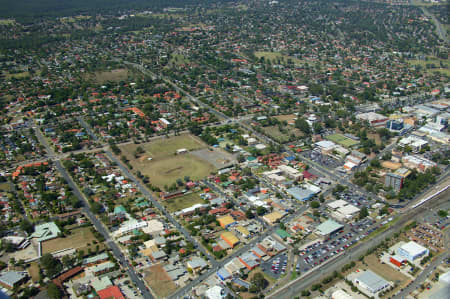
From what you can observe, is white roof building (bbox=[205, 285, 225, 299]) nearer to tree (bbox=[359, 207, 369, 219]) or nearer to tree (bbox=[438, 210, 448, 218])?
tree (bbox=[359, 207, 369, 219])

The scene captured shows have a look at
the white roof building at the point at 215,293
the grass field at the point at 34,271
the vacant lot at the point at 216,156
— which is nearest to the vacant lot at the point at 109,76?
the vacant lot at the point at 216,156

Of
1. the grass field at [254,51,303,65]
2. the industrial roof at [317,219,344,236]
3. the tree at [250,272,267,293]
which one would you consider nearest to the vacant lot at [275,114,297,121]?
the industrial roof at [317,219,344,236]

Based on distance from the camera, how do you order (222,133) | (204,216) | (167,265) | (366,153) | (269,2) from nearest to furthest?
1. (167,265)
2. (204,216)
3. (366,153)
4. (222,133)
5. (269,2)

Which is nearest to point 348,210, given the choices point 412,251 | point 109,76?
point 412,251

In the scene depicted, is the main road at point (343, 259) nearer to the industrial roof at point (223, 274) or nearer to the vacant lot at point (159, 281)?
the industrial roof at point (223, 274)

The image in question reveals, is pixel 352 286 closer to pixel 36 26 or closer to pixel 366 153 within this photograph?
pixel 366 153

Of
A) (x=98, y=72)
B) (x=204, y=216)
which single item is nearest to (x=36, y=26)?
(x=98, y=72)
